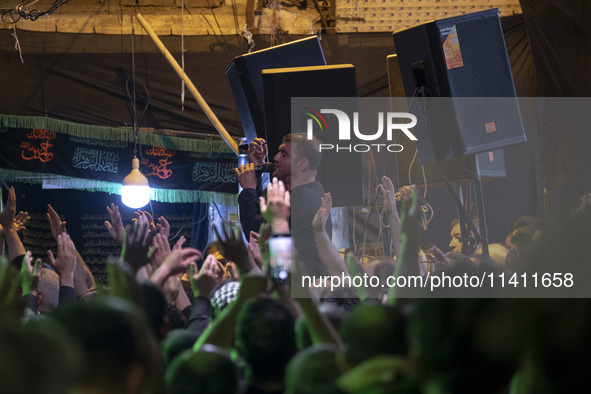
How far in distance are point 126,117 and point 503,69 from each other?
3.37 meters

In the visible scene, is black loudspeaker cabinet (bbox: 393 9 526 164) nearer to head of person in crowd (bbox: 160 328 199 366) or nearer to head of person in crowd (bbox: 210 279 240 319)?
head of person in crowd (bbox: 210 279 240 319)

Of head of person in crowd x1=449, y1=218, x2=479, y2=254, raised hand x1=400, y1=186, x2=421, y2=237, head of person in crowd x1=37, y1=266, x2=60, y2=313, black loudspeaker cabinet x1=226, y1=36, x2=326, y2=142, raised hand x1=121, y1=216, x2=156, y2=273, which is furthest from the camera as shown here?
head of person in crowd x1=449, y1=218, x2=479, y2=254

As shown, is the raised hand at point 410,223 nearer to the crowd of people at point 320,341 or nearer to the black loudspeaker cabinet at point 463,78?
the crowd of people at point 320,341

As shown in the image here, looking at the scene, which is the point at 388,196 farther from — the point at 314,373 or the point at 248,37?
the point at 248,37

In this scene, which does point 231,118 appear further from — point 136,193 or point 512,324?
point 512,324

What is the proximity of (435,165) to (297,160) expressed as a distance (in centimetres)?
196

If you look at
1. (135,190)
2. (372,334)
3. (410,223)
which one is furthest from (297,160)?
(135,190)

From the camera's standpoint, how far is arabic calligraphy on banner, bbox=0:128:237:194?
16.1 ft

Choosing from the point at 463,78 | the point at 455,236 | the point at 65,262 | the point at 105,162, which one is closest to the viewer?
the point at 65,262

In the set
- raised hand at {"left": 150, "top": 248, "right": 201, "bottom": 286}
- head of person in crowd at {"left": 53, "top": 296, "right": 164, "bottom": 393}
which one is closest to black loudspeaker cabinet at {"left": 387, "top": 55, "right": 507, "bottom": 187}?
raised hand at {"left": 150, "top": 248, "right": 201, "bottom": 286}

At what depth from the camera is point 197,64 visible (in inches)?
209

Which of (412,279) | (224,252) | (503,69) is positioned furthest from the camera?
(503,69)

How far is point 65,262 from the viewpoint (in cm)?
187

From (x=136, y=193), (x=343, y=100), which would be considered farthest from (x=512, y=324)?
(x=136, y=193)
